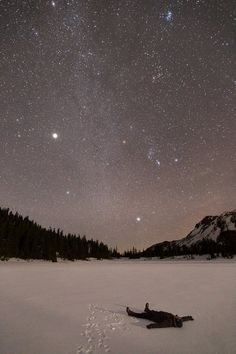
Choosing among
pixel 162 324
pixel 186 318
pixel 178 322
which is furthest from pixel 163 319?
pixel 186 318

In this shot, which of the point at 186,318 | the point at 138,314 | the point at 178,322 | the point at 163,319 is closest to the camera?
the point at 178,322

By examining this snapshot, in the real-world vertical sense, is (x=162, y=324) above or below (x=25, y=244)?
below

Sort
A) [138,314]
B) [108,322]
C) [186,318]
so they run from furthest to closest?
1. [138,314]
2. [186,318]
3. [108,322]

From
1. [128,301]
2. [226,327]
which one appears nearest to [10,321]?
[128,301]

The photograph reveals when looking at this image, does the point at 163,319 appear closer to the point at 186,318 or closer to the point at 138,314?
the point at 186,318

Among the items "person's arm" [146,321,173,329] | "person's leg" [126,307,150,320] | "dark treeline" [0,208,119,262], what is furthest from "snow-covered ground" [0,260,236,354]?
"dark treeline" [0,208,119,262]

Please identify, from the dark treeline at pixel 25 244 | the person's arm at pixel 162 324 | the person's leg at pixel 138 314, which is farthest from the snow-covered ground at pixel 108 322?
the dark treeline at pixel 25 244

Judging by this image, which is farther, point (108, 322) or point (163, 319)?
point (108, 322)

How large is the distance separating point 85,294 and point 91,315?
4812mm

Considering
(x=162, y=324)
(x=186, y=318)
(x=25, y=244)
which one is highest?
(x=25, y=244)

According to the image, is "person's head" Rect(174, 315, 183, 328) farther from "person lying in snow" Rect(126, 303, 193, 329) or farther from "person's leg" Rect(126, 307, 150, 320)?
"person's leg" Rect(126, 307, 150, 320)

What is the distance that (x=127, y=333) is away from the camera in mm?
11031

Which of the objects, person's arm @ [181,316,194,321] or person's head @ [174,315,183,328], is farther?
person's arm @ [181,316,194,321]

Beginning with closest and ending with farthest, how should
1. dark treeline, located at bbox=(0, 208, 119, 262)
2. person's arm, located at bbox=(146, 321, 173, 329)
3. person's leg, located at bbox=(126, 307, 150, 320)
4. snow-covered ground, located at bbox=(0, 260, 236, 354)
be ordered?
snow-covered ground, located at bbox=(0, 260, 236, 354)
person's arm, located at bbox=(146, 321, 173, 329)
person's leg, located at bbox=(126, 307, 150, 320)
dark treeline, located at bbox=(0, 208, 119, 262)
